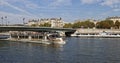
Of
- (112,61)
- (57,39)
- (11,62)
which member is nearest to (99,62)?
(112,61)

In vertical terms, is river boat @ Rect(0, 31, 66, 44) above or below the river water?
above

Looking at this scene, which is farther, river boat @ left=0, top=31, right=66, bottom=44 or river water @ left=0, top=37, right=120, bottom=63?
river boat @ left=0, top=31, right=66, bottom=44

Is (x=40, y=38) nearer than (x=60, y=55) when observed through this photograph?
No

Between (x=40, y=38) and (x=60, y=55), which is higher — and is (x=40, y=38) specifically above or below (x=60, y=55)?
above

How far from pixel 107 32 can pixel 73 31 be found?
17.4 metres

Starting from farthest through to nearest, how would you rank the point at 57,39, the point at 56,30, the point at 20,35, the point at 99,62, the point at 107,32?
the point at 107,32 → the point at 56,30 → the point at 20,35 → the point at 57,39 → the point at 99,62

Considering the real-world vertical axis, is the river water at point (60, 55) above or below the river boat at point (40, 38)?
below

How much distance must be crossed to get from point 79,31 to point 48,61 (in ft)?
430

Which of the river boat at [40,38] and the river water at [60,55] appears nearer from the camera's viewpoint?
the river water at [60,55]

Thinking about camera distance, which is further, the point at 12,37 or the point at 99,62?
the point at 12,37

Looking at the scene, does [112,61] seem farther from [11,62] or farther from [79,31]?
[79,31]

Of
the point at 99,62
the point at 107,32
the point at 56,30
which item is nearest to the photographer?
the point at 99,62

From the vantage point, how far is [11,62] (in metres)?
46.0

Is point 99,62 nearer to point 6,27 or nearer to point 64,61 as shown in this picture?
point 64,61
